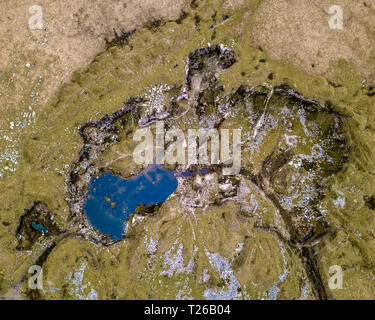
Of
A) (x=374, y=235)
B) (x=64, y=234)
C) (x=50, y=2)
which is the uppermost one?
(x=50, y=2)

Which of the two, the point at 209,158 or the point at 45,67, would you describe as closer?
the point at 45,67

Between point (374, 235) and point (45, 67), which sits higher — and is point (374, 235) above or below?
below

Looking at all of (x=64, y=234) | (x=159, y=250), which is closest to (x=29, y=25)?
(x=64, y=234)

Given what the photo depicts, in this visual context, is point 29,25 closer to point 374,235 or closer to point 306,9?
point 306,9

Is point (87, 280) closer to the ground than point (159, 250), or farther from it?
closer to the ground

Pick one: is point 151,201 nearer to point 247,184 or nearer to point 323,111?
point 247,184

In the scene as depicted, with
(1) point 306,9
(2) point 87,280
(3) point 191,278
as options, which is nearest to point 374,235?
(3) point 191,278
